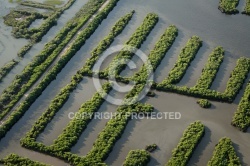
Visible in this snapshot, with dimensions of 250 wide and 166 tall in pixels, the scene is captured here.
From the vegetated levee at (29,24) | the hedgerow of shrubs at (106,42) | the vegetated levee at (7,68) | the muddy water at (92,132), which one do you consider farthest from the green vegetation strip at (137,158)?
the vegetated levee at (29,24)

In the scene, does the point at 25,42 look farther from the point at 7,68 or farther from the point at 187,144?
the point at 187,144

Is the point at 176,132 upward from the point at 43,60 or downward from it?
downward

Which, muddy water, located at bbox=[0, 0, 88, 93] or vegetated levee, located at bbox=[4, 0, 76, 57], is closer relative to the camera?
muddy water, located at bbox=[0, 0, 88, 93]

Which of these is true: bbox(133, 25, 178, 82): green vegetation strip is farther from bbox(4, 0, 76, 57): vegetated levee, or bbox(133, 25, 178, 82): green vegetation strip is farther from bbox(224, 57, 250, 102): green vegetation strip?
bbox(4, 0, 76, 57): vegetated levee

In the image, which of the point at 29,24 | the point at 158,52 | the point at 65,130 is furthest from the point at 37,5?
the point at 65,130

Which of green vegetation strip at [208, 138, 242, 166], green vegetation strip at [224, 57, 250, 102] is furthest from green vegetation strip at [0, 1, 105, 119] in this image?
green vegetation strip at [208, 138, 242, 166]
